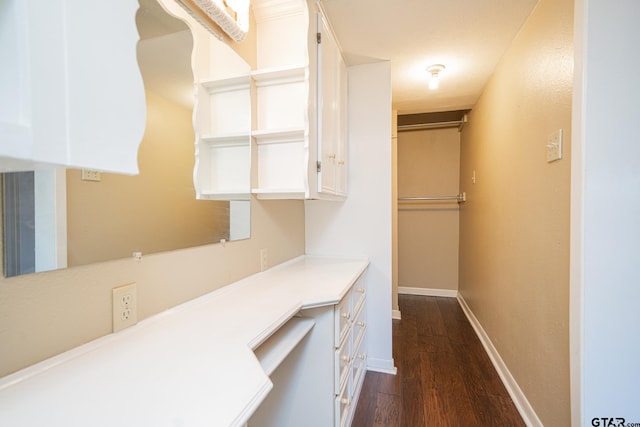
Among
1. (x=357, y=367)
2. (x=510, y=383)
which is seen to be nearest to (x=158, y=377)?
(x=357, y=367)

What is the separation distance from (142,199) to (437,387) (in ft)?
6.91

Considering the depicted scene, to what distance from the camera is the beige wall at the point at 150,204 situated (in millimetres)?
764

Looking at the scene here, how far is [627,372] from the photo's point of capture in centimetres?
104

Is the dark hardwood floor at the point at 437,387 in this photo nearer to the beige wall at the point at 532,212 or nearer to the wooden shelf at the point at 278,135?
the beige wall at the point at 532,212

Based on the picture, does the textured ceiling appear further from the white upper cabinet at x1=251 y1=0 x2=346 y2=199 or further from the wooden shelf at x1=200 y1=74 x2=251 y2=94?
the wooden shelf at x1=200 y1=74 x2=251 y2=94

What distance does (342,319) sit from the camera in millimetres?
1408

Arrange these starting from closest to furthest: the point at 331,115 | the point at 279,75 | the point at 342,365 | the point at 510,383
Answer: the point at 342,365, the point at 279,75, the point at 331,115, the point at 510,383

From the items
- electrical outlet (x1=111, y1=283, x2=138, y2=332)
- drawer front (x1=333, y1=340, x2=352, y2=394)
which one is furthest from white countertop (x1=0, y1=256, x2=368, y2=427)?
drawer front (x1=333, y1=340, x2=352, y2=394)

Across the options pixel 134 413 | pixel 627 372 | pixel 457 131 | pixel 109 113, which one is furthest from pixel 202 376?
pixel 457 131

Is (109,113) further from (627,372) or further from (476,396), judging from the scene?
(476,396)

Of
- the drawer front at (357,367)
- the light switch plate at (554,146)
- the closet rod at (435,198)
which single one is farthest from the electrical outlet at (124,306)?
the closet rod at (435,198)

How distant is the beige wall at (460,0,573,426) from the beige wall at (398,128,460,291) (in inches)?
54.7

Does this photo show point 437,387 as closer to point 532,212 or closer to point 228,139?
point 532,212

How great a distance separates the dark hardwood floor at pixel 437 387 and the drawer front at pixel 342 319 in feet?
2.06
